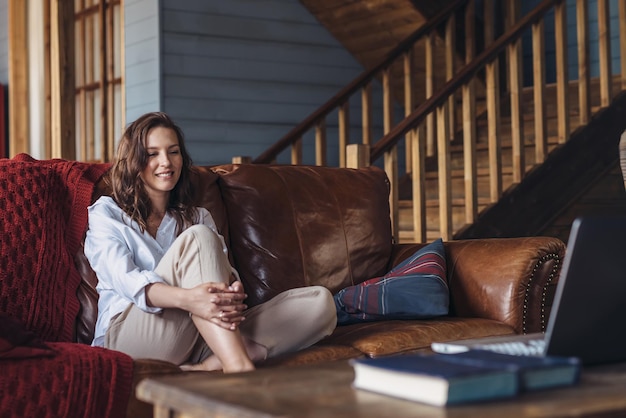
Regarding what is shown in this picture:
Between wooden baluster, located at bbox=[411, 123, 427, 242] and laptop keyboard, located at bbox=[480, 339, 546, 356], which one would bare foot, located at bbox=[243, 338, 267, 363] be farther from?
wooden baluster, located at bbox=[411, 123, 427, 242]

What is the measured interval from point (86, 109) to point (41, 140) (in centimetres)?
45

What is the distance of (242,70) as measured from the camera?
241 inches

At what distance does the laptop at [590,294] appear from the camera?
1.32m

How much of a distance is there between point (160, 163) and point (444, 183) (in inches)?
81.6

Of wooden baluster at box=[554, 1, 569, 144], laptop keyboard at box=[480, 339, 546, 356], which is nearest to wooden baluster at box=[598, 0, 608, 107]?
wooden baluster at box=[554, 1, 569, 144]

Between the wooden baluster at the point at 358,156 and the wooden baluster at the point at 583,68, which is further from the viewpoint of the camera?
the wooden baluster at the point at 583,68

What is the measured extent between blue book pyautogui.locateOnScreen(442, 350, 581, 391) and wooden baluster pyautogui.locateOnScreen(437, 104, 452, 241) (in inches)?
119

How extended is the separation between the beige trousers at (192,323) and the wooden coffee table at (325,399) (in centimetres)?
90

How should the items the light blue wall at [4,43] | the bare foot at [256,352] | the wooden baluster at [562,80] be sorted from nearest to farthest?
the bare foot at [256,352] < the wooden baluster at [562,80] < the light blue wall at [4,43]

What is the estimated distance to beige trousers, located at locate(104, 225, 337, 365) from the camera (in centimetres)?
227

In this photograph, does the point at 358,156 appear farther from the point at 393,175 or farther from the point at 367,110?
the point at 367,110

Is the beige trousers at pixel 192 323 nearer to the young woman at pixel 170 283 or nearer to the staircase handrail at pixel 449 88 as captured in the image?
the young woman at pixel 170 283

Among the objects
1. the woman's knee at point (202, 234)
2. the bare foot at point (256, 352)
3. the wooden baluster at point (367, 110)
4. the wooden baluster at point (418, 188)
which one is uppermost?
the wooden baluster at point (367, 110)

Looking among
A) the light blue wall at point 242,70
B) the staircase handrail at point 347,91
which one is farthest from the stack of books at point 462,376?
the light blue wall at point 242,70
